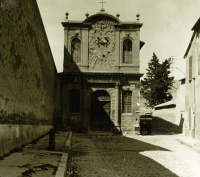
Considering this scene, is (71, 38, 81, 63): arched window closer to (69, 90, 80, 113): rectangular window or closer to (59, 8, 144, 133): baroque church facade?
(59, 8, 144, 133): baroque church facade

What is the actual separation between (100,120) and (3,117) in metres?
21.0

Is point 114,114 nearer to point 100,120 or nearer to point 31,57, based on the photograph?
point 100,120

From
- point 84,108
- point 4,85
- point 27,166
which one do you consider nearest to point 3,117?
point 4,85

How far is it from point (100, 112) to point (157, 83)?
24186 millimetres

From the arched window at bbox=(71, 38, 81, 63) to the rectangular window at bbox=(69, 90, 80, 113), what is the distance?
2757 millimetres

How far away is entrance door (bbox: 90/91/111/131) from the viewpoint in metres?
29.0

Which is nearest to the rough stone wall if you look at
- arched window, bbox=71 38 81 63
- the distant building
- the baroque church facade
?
the distant building

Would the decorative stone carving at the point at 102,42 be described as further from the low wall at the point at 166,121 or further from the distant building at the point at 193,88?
the low wall at the point at 166,121

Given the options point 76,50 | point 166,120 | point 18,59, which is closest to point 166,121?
point 166,120

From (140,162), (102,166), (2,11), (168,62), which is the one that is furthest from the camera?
(168,62)

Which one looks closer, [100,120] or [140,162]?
[140,162]

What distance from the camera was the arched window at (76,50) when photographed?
29.5 m

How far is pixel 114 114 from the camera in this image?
28844 millimetres

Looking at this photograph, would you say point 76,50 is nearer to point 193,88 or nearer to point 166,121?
point 193,88
